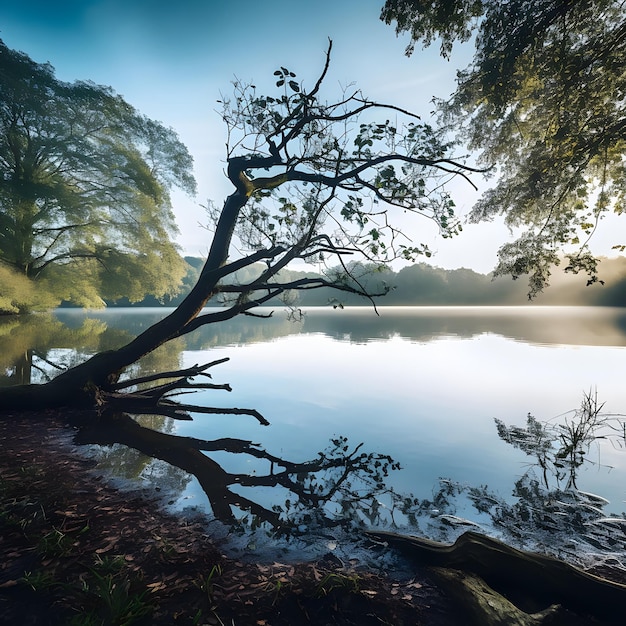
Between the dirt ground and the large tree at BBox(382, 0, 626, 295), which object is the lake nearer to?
the dirt ground

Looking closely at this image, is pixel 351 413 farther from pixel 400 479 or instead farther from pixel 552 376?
pixel 552 376

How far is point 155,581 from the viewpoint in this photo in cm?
372

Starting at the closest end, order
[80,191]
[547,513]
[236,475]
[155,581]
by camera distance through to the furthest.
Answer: [155,581], [547,513], [236,475], [80,191]

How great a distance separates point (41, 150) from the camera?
27.5 metres

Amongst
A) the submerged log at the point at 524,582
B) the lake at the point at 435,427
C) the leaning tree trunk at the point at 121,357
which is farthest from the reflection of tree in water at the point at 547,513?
the leaning tree trunk at the point at 121,357

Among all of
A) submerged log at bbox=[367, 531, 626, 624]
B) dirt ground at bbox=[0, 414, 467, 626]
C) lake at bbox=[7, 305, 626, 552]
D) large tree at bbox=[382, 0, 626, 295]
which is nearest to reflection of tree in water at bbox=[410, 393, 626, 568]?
lake at bbox=[7, 305, 626, 552]

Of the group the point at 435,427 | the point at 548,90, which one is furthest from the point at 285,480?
the point at 548,90

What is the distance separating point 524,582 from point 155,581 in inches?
170

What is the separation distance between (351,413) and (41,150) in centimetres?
3389

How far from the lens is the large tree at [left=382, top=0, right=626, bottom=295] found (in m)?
7.84

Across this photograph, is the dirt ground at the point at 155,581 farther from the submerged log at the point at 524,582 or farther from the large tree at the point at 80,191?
the large tree at the point at 80,191

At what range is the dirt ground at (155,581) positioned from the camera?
3260 mm

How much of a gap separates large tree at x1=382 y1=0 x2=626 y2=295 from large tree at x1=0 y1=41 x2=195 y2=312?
30.2m

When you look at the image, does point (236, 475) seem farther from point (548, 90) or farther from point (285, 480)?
point (548, 90)
